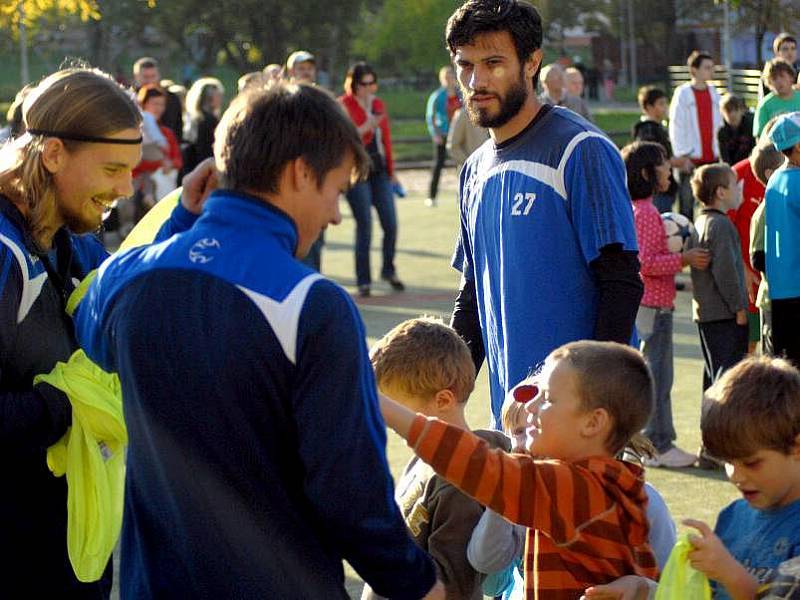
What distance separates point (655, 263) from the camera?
26.8ft

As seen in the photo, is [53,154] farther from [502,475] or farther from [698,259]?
[698,259]

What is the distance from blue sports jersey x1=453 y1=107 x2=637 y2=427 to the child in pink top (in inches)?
140

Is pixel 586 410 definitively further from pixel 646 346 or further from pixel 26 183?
pixel 646 346

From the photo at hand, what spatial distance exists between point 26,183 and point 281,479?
51.0 inches

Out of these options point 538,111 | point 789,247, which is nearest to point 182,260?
point 538,111

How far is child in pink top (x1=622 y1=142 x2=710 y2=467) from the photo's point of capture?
8.12 metres

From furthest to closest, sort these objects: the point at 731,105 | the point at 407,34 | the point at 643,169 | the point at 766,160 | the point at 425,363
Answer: the point at 407,34 < the point at 731,105 < the point at 766,160 < the point at 643,169 < the point at 425,363

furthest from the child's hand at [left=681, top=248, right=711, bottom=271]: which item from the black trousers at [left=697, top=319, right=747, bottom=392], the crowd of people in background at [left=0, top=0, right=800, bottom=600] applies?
the crowd of people in background at [left=0, top=0, right=800, bottom=600]

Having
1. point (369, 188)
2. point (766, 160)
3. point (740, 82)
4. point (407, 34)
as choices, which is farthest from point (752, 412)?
point (407, 34)

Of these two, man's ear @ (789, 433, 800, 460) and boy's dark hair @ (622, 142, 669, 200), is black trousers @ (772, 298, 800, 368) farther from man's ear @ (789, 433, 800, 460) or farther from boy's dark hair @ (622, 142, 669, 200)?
man's ear @ (789, 433, 800, 460)

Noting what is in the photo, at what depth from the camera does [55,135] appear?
3.72m

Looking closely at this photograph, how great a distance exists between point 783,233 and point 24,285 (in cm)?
485

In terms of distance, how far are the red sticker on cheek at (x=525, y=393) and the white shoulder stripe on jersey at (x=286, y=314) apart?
98cm

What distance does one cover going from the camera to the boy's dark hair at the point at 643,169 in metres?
8.09
